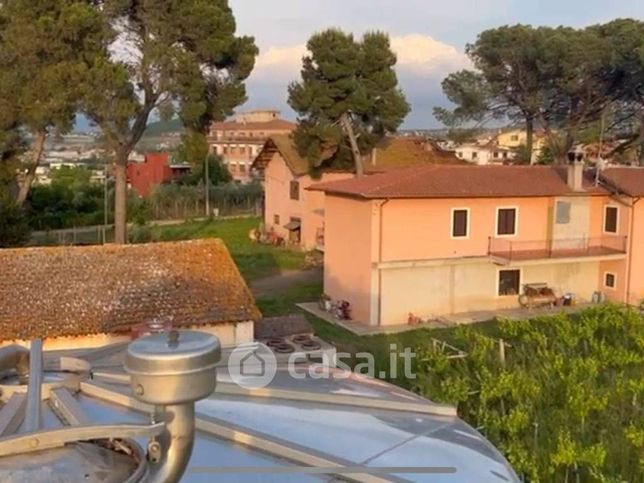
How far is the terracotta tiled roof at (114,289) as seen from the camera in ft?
44.2

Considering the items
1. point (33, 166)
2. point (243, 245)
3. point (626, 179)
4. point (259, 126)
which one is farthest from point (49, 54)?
point (259, 126)

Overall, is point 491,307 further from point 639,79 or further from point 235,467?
point 235,467

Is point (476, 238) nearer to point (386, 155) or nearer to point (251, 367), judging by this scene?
point (386, 155)

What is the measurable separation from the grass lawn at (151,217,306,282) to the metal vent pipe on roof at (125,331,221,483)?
78.9 ft

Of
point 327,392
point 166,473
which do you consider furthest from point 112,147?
point 166,473

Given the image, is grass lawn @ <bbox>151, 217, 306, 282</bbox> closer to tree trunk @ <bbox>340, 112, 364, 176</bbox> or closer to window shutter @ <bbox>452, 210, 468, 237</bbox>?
tree trunk @ <bbox>340, 112, 364, 176</bbox>

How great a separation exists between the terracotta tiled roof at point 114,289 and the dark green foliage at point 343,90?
15477 millimetres

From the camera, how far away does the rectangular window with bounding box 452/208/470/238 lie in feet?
72.7

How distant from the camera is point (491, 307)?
22906 mm

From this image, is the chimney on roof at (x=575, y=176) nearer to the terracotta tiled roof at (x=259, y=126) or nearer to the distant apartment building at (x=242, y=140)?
the distant apartment building at (x=242, y=140)

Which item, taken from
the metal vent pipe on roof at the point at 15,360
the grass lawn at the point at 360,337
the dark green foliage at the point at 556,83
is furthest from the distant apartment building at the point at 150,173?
the metal vent pipe on roof at the point at 15,360

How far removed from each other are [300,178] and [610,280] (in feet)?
46.4

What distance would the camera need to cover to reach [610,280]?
80.8ft

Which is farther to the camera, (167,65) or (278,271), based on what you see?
(278,271)
